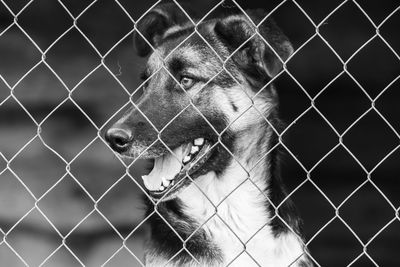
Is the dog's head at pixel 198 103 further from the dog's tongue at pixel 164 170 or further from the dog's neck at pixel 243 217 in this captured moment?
the dog's neck at pixel 243 217

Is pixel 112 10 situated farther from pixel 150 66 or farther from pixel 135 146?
pixel 135 146

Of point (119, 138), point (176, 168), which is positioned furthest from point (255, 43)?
point (119, 138)

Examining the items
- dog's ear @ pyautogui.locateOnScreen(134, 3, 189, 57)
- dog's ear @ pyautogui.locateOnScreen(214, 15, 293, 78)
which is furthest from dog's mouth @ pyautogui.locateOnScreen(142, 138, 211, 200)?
dog's ear @ pyautogui.locateOnScreen(134, 3, 189, 57)

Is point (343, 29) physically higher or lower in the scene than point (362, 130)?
higher

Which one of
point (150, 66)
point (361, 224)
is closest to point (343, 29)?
point (361, 224)

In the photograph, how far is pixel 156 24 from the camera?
4848mm

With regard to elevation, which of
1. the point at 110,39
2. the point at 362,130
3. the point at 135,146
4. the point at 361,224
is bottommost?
the point at 361,224

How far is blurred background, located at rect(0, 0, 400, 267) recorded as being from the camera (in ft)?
19.8

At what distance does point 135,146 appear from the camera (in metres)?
3.85

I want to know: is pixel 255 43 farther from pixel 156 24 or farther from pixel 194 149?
pixel 156 24

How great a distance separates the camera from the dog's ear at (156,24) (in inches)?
187

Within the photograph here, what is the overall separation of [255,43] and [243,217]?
3.11ft

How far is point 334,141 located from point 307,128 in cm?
24

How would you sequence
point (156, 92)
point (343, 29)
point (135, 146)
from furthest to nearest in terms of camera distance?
point (343, 29), point (156, 92), point (135, 146)
